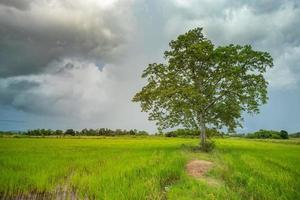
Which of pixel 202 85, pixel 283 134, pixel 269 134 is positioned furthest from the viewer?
pixel 269 134

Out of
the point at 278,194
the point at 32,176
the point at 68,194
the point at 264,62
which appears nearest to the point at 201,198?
the point at 278,194

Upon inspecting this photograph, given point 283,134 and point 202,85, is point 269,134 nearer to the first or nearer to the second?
point 283,134

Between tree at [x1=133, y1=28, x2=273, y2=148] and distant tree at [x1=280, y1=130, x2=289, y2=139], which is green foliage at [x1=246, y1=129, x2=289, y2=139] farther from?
tree at [x1=133, y1=28, x2=273, y2=148]

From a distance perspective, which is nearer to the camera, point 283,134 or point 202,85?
point 202,85

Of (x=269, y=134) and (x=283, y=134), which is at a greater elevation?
(x=269, y=134)

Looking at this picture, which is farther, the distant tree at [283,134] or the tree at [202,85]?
the distant tree at [283,134]

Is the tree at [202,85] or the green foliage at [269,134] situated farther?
the green foliage at [269,134]

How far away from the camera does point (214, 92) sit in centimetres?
2833

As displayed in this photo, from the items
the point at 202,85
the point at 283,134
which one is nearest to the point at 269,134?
the point at 283,134

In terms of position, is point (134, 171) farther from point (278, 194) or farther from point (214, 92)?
point (214, 92)

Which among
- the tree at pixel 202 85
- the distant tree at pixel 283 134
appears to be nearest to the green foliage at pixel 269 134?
the distant tree at pixel 283 134

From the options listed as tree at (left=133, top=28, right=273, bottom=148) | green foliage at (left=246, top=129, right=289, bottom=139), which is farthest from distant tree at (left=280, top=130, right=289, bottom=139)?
tree at (left=133, top=28, right=273, bottom=148)

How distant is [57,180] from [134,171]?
2.94m

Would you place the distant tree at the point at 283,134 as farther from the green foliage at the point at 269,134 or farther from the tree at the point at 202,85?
the tree at the point at 202,85
